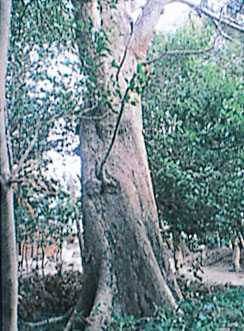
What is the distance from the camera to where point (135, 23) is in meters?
3.37

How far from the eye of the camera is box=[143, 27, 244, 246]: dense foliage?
3.15m

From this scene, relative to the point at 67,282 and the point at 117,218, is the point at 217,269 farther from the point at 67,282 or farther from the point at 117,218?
the point at 67,282

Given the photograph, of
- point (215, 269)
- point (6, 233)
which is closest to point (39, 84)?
point (6, 233)

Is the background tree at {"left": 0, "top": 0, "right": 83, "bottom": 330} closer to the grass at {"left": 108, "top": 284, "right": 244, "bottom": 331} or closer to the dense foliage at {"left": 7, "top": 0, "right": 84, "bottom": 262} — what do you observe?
the dense foliage at {"left": 7, "top": 0, "right": 84, "bottom": 262}

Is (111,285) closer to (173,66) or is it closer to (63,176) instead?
(63,176)

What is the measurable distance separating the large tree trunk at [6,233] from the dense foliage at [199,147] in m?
1.93

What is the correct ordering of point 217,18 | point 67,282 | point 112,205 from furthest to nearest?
point 67,282
point 217,18
point 112,205

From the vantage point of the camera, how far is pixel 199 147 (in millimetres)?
3242

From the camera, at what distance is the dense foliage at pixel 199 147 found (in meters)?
3.15

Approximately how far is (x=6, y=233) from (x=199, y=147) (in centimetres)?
233

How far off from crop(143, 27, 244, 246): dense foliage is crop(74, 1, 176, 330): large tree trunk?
0.48 metres

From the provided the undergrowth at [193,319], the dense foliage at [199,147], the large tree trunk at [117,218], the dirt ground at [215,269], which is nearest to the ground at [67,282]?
the dirt ground at [215,269]

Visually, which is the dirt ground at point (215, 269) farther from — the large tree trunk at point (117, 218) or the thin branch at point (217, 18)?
the thin branch at point (217, 18)

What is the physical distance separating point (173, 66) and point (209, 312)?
256 centimetres
